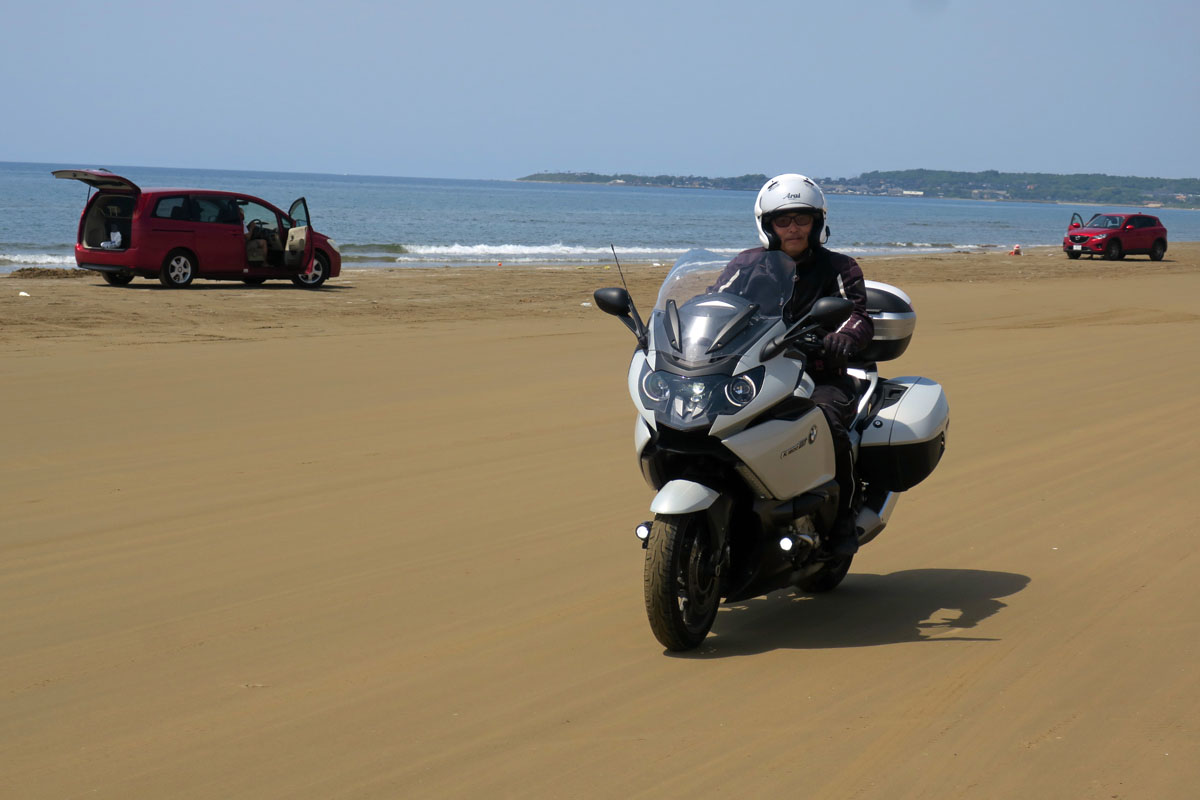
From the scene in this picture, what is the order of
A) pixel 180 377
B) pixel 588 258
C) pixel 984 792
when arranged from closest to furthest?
1. pixel 984 792
2. pixel 180 377
3. pixel 588 258

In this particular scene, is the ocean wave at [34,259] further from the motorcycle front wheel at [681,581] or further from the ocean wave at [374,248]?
the motorcycle front wheel at [681,581]

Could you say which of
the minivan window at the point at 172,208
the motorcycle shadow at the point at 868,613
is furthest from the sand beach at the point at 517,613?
the minivan window at the point at 172,208

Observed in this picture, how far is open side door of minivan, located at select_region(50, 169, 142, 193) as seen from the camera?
20.0 metres

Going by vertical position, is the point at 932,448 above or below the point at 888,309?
below

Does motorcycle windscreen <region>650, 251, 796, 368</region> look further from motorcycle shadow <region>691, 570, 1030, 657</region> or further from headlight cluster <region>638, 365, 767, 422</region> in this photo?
motorcycle shadow <region>691, 570, 1030, 657</region>

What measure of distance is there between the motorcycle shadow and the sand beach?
2cm

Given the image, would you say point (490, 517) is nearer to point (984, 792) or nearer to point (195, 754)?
point (195, 754)

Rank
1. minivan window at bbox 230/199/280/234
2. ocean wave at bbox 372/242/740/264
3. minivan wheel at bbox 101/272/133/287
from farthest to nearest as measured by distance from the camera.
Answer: ocean wave at bbox 372/242/740/264 < minivan window at bbox 230/199/280/234 < minivan wheel at bbox 101/272/133/287

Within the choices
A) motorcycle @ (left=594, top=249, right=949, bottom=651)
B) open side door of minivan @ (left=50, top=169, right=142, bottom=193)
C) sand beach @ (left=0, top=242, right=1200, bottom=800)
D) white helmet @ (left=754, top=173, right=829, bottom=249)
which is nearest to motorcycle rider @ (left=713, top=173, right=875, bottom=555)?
white helmet @ (left=754, top=173, right=829, bottom=249)

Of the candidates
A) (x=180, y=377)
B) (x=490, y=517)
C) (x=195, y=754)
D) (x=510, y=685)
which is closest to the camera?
(x=195, y=754)

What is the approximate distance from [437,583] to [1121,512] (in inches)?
157

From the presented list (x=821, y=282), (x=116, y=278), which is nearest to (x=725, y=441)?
(x=821, y=282)

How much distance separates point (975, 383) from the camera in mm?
12039

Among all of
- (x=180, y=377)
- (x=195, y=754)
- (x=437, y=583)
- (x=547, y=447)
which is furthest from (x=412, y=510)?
(x=180, y=377)
